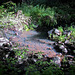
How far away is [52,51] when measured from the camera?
427 centimetres

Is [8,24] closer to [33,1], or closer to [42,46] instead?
[42,46]

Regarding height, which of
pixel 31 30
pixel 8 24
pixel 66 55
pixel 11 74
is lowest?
pixel 66 55

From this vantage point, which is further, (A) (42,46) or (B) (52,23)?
(B) (52,23)

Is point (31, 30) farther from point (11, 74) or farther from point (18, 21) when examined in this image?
point (11, 74)

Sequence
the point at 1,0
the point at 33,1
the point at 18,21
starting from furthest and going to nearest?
the point at 33,1 < the point at 1,0 < the point at 18,21

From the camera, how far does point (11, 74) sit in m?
2.30

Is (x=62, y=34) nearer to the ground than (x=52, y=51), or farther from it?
farther from it

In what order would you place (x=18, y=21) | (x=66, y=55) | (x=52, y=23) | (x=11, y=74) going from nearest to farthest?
(x=11, y=74), (x=66, y=55), (x=18, y=21), (x=52, y=23)

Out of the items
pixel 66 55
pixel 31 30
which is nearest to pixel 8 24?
pixel 31 30

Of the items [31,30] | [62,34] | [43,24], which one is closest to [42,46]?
[62,34]

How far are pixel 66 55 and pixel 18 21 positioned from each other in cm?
386

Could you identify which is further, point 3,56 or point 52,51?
point 52,51

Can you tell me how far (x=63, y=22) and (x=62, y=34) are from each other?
2178 millimetres

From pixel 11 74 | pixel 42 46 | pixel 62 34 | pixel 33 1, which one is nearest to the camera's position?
pixel 11 74
